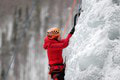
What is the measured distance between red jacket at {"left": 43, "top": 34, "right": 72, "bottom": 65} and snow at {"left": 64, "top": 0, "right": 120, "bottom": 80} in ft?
3.11

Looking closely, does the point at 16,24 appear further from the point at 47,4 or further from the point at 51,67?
the point at 51,67

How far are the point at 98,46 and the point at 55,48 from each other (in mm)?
1598

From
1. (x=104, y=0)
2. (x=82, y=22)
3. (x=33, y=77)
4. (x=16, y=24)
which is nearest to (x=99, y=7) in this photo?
(x=104, y=0)

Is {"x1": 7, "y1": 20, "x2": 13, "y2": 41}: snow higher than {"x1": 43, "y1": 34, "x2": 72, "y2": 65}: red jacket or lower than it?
lower

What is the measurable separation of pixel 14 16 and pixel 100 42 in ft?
145

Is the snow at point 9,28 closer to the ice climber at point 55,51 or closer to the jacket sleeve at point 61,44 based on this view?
the ice climber at point 55,51

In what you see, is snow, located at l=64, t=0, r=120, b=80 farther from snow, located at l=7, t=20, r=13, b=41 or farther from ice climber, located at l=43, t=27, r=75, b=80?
snow, located at l=7, t=20, r=13, b=41

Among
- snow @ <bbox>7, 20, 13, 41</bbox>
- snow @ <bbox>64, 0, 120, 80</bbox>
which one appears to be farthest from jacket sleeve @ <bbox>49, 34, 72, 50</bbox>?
snow @ <bbox>7, 20, 13, 41</bbox>

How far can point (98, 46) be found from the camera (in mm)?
3256

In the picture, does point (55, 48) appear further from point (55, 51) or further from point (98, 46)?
point (98, 46)

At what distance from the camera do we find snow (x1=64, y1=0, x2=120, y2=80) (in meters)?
3.17

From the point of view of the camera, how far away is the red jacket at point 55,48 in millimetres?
4668

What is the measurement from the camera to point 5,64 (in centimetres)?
4175

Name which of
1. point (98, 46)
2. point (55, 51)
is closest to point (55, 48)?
point (55, 51)
